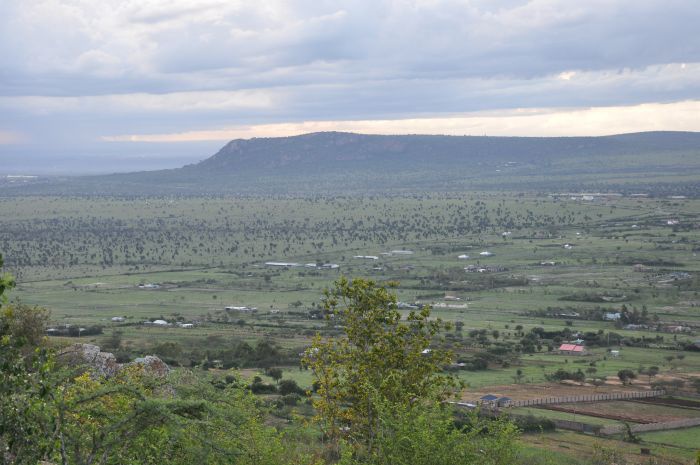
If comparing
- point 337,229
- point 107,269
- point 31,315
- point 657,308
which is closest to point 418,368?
point 31,315

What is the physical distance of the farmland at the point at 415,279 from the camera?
52.5 m

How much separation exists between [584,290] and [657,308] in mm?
10224

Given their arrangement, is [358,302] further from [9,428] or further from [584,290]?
[584,290]

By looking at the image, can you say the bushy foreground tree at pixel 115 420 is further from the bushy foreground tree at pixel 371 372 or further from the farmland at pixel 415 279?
the farmland at pixel 415 279

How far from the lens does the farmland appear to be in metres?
52.5

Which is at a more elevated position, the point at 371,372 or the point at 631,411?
the point at 371,372

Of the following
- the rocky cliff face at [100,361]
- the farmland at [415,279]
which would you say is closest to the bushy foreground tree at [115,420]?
the farmland at [415,279]

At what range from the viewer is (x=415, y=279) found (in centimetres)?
9469

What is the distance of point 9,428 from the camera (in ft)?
39.3

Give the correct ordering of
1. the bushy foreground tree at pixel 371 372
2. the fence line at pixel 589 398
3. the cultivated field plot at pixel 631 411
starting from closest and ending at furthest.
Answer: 1. the bushy foreground tree at pixel 371 372
2. the cultivated field plot at pixel 631 411
3. the fence line at pixel 589 398

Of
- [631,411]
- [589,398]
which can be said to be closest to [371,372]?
[631,411]

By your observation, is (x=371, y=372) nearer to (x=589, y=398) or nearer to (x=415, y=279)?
(x=589, y=398)

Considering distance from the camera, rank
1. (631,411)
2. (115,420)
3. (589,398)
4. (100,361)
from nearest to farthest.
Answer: (115,420) → (100,361) → (631,411) → (589,398)

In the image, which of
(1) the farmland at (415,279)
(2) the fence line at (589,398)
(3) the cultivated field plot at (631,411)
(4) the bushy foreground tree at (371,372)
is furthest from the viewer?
(1) the farmland at (415,279)
